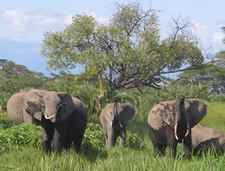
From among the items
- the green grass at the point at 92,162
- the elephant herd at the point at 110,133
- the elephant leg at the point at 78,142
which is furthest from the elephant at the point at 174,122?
the elephant leg at the point at 78,142

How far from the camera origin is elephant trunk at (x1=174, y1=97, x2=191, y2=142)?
12137 millimetres

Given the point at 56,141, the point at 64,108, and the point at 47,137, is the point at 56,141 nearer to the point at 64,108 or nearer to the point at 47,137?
the point at 47,137

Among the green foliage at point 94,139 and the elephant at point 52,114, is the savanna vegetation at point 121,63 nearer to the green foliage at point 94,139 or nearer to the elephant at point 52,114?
the green foliage at point 94,139

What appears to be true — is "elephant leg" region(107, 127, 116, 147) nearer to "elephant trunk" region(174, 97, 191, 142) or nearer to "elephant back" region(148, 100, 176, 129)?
"elephant back" region(148, 100, 176, 129)

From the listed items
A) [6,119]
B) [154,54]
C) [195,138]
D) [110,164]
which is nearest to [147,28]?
[154,54]

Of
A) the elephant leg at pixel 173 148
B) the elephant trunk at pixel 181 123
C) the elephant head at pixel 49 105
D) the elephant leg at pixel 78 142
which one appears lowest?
the elephant leg at pixel 173 148

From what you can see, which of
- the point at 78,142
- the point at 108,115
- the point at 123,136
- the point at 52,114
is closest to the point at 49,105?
the point at 52,114

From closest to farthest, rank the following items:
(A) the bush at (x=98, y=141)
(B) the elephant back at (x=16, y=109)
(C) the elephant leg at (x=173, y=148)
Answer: (C) the elephant leg at (x=173, y=148)
(A) the bush at (x=98, y=141)
(B) the elephant back at (x=16, y=109)

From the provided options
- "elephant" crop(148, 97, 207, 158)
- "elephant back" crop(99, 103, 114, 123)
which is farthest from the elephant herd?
"elephant back" crop(99, 103, 114, 123)

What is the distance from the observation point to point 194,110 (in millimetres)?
13328

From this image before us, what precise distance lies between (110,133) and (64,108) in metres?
4.93

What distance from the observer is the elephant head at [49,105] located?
11.0 meters

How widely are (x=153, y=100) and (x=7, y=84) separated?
7.80 m

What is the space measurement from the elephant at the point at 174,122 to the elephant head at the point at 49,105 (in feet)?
6.85
